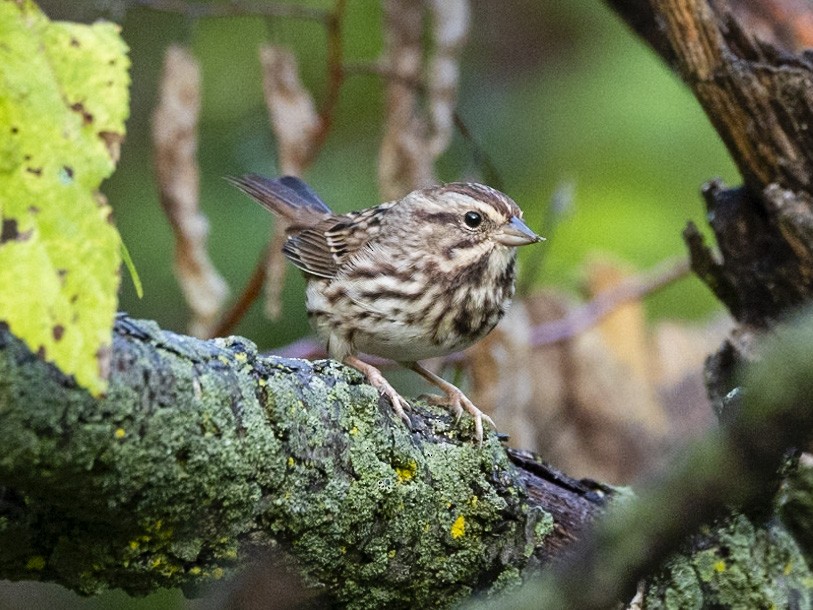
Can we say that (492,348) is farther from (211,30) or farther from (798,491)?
(211,30)

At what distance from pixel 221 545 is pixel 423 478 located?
551 millimetres

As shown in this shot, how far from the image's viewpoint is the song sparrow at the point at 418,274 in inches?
143

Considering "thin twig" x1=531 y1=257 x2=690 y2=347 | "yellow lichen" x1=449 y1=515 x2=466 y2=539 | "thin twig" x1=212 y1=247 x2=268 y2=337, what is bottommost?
"thin twig" x1=212 y1=247 x2=268 y2=337

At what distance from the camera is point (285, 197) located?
461 centimetres

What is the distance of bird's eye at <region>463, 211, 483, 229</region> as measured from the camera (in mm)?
3869

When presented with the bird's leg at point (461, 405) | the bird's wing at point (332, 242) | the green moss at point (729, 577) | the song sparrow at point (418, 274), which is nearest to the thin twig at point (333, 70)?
the bird's wing at point (332, 242)

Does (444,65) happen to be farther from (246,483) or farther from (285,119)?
(246,483)

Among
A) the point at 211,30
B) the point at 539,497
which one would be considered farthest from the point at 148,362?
the point at 211,30

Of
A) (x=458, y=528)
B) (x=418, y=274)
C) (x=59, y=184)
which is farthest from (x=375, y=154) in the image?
(x=59, y=184)

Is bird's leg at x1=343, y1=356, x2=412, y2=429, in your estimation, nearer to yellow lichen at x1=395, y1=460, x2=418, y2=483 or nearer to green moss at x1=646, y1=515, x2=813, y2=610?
yellow lichen at x1=395, y1=460, x2=418, y2=483

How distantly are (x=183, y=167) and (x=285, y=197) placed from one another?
1.71 feet

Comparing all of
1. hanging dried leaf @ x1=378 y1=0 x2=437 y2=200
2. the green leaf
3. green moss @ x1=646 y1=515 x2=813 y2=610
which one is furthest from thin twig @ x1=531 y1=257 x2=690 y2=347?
the green leaf

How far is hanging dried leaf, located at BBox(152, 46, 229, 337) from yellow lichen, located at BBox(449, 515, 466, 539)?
178 centimetres

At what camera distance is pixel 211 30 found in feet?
23.2
